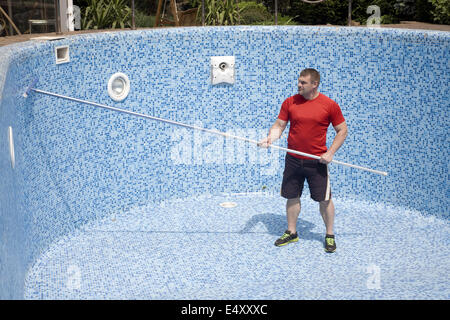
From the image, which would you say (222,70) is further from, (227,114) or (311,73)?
(311,73)

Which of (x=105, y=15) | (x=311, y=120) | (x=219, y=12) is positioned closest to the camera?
(x=311, y=120)

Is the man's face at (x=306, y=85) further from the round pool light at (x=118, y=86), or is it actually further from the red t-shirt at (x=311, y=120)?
the round pool light at (x=118, y=86)

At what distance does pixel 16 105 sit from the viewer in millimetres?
4543

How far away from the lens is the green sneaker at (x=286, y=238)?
18.0 feet

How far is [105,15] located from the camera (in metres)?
8.84

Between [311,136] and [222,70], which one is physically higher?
[222,70]

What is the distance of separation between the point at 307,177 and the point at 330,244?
1.89 ft

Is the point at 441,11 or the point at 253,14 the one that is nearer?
the point at 441,11

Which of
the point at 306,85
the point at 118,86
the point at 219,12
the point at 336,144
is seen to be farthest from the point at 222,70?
the point at 219,12

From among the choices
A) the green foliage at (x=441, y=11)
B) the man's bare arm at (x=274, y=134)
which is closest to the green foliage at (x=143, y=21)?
the green foliage at (x=441, y=11)

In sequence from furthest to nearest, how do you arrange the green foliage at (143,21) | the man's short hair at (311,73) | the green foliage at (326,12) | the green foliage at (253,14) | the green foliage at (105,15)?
the green foliage at (326,12) → the green foliage at (253,14) → the green foliage at (143,21) → the green foliage at (105,15) → the man's short hair at (311,73)

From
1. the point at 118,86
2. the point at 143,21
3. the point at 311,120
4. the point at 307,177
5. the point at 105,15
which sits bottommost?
the point at 307,177

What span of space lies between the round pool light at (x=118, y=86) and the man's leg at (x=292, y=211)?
5.75 feet

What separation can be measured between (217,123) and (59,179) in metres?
1.80
